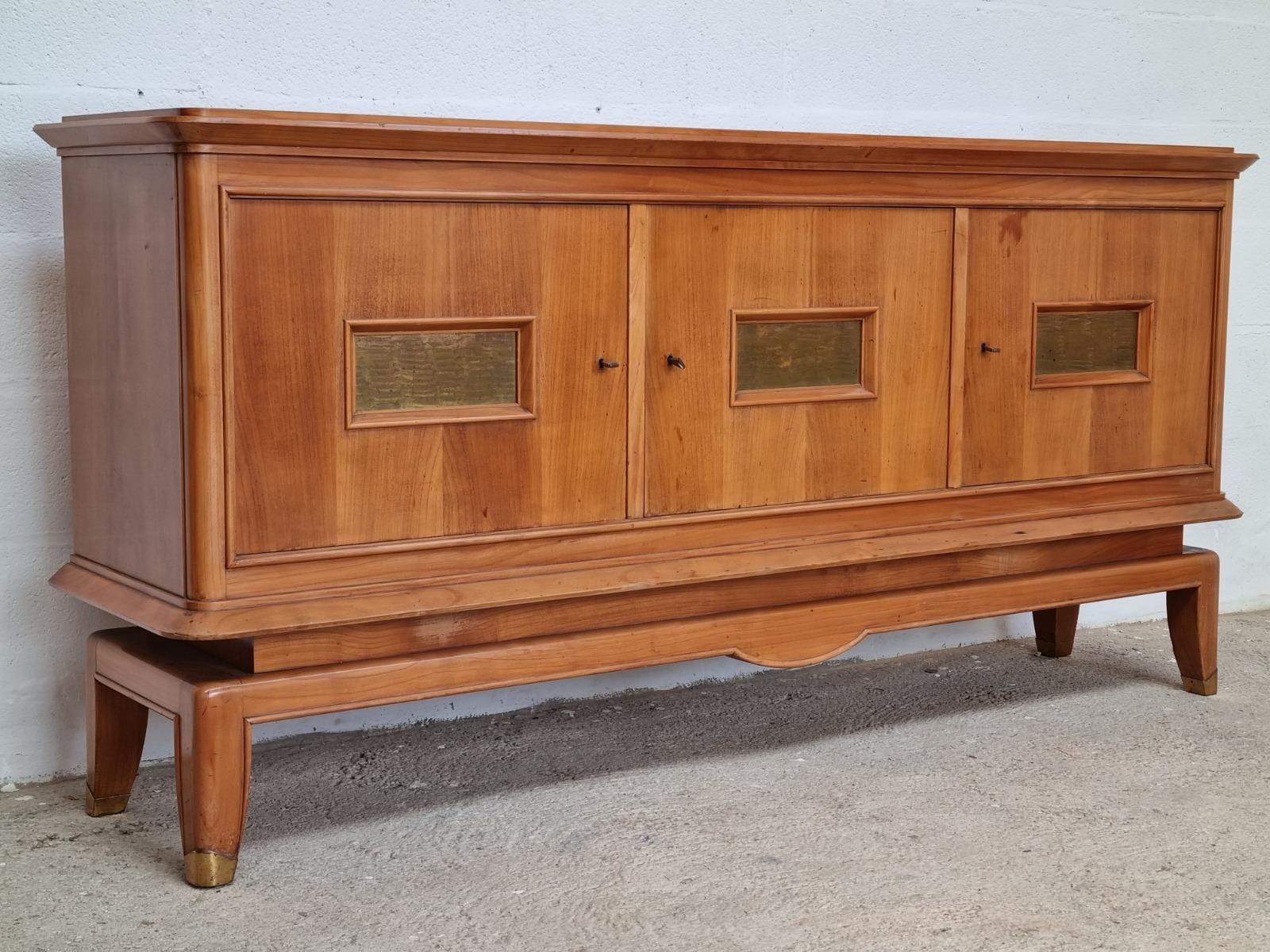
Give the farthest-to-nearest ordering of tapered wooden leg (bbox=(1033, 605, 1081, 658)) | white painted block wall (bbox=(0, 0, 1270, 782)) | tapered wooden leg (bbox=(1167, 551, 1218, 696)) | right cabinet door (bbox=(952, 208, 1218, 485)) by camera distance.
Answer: tapered wooden leg (bbox=(1033, 605, 1081, 658)), tapered wooden leg (bbox=(1167, 551, 1218, 696)), right cabinet door (bbox=(952, 208, 1218, 485)), white painted block wall (bbox=(0, 0, 1270, 782))

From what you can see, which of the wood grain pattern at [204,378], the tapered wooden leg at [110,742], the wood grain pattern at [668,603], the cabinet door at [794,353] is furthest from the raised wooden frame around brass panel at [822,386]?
the tapered wooden leg at [110,742]

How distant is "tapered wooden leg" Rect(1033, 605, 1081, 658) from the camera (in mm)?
3346

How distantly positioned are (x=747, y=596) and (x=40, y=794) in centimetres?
119

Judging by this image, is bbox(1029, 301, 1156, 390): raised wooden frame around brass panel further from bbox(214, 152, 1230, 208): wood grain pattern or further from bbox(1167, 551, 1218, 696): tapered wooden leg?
bbox(1167, 551, 1218, 696): tapered wooden leg

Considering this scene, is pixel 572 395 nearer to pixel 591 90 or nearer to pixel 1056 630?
pixel 591 90

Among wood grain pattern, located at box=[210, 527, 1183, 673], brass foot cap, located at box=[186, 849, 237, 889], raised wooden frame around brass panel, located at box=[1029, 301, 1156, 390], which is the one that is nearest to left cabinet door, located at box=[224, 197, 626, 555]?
wood grain pattern, located at box=[210, 527, 1183, 673]

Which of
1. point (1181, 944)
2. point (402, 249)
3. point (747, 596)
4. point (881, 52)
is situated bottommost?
point (1181, 944)

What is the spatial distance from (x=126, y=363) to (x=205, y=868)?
0.71 meters

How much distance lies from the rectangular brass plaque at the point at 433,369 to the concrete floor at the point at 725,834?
66cm

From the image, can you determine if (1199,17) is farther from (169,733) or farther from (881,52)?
(169,733)

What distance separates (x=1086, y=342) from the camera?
108 inches

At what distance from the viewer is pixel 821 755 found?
2.70 metres

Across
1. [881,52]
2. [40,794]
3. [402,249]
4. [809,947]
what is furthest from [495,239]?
[881,52]

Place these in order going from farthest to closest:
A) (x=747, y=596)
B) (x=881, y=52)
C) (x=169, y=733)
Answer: (x=881, y=52) → (x=169, y=733) → (x=747, y=596)
